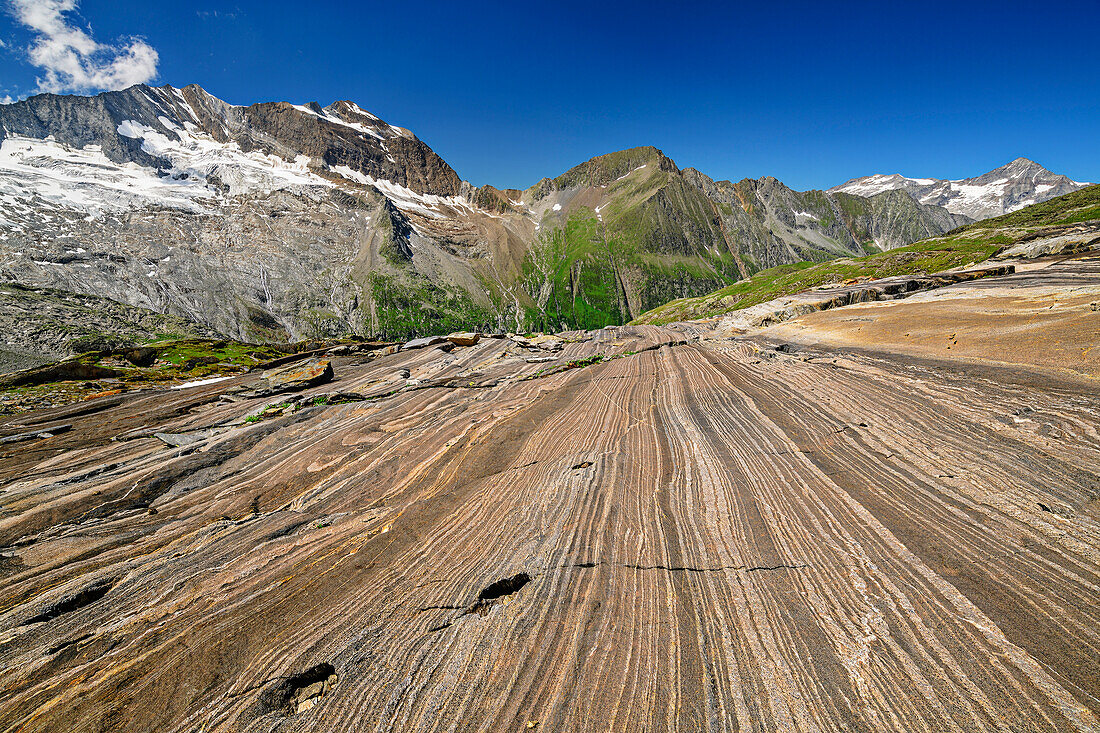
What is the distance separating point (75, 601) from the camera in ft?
27.9

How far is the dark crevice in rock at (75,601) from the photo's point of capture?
8016 mm

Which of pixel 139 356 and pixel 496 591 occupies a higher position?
pixel 139 356

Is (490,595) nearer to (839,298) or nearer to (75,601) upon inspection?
(75,601)

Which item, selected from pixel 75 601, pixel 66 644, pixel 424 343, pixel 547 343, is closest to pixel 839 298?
pixel 547 343

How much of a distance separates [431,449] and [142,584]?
898 cm

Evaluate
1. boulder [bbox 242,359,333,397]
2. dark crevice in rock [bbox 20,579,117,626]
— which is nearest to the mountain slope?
boulder [bbox 242,359,333,397]

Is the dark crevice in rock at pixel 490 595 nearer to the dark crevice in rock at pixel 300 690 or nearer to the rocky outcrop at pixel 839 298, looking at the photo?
the dark crevice in rock at pixel 300 690

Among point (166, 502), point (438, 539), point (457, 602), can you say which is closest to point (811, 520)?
point (457, 602)

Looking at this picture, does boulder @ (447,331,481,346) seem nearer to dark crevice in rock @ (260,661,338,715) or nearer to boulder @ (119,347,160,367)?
dark crevice in rock @ (260,661,338,715)

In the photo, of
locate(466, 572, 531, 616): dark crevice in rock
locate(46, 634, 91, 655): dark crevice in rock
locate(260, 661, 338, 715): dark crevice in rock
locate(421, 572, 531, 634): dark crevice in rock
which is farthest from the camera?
locate(466, 572, 531, 616): dark crevice in rock

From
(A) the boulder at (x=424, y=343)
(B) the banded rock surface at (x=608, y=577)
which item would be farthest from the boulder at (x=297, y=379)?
(B) the banded rock surface at (x=608, y=577)

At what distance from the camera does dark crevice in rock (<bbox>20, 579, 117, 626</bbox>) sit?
26.3 feet

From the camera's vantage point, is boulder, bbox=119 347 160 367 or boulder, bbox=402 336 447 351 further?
boulder, bbox=119 347 160 367

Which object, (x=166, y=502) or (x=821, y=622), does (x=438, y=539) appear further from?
(x=166, y=502)
